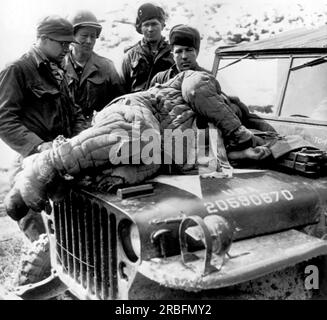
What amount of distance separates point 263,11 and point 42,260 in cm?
273

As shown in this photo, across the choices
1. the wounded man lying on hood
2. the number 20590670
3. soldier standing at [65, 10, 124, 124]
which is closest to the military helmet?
soldier standing at [65, 10, 124, 124]

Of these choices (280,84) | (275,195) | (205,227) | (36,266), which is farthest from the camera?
(280,84)

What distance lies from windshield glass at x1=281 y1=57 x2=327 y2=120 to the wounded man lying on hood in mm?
495

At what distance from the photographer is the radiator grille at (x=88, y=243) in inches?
103

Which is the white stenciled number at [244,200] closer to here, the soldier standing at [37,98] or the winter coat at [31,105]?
the soldier standing at [37,98]

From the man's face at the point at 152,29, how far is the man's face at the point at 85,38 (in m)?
0.46

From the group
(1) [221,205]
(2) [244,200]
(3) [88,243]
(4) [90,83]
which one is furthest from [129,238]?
(4) [90,83]

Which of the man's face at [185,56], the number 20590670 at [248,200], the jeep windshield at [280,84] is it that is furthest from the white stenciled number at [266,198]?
the man's face at [185,56]

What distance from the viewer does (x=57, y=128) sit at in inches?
156

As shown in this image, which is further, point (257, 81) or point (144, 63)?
point (144, 63)

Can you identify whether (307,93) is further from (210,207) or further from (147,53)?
(147,53)

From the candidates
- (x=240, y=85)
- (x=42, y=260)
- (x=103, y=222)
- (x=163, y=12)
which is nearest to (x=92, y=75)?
(x=163, y=12)

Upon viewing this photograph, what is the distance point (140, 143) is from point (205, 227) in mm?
678

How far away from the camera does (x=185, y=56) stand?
11.7 ft
